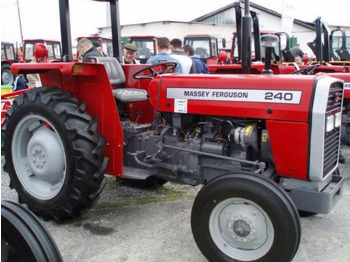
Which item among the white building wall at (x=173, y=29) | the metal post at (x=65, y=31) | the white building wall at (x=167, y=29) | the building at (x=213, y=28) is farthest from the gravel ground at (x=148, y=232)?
the white building wall at (x=167, y=29)

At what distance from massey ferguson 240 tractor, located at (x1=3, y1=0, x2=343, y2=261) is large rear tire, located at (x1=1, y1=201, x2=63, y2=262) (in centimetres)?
115

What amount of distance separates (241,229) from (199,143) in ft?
2.59

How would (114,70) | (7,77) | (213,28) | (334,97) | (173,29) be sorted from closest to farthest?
(334,97) → (114,70) → (7,77) → (173,29) → (213,28)

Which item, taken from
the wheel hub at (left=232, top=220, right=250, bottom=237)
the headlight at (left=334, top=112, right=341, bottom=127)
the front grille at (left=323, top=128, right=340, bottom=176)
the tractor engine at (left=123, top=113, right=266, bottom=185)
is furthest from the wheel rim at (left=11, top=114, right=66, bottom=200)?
the headlight at (left=334, top=112, right=341, bottom=127)

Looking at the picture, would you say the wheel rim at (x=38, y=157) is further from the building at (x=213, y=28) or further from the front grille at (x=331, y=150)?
the building at (x=213, y=28)

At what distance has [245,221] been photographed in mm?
2521

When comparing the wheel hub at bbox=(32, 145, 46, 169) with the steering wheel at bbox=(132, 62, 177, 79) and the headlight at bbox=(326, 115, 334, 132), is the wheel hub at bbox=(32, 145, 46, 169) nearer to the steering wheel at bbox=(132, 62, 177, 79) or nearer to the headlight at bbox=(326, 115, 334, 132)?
the steering wheel at bbox=(132, 62, 177, 79)

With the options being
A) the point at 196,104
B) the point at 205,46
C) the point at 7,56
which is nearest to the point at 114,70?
the point at 196,104

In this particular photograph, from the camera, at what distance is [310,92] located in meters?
2.50

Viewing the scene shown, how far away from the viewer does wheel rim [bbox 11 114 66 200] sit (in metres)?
3.24

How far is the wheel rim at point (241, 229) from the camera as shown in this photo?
248 centimetres

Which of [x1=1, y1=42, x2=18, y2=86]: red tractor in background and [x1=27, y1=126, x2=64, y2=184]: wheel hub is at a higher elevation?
[x1=1, y1=42, x2=18, y2=86]: red tractor in background

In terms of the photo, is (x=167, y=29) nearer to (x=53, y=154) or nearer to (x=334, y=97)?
(x=53, y=154)

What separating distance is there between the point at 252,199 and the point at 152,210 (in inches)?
54.4
